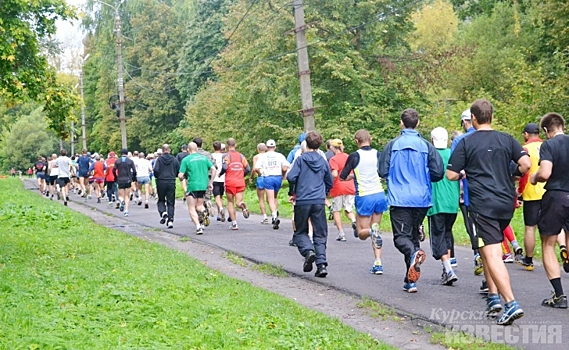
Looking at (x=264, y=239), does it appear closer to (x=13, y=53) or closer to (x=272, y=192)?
(x=272, y=192)

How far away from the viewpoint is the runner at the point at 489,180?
716cm

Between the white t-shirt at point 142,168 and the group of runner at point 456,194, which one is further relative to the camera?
the white t-shirt at point 142,168

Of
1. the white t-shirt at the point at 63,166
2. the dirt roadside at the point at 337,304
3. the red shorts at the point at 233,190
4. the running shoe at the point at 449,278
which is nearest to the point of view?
the dirt roadside at the point at 337,304

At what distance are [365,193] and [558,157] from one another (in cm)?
322

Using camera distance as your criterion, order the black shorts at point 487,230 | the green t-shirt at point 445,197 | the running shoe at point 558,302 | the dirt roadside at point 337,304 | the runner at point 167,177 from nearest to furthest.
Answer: the dirt roadside at point 337,304
the black shorts at point 487,230
the running shoe at point 558,302
the green t-shirt at point 445,197
the runner at point 167,177

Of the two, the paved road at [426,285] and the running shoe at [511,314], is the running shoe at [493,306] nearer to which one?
the paved road at [426,285]

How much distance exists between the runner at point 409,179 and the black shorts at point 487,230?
149 cm

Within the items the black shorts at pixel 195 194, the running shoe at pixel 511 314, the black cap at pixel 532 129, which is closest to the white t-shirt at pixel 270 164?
the black shorts at pixel 195 194

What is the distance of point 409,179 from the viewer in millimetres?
8719

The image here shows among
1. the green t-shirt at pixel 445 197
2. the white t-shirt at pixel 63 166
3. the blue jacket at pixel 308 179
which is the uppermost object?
the white t-shirt at pixel 63 166

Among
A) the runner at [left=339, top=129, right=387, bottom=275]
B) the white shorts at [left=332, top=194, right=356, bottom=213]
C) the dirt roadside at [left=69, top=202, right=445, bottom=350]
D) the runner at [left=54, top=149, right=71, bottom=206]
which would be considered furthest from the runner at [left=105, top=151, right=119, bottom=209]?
the runner at [left=339, top=129, right=387, bottom=275]

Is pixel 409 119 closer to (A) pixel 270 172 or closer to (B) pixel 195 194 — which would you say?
(A) pixel 270 172

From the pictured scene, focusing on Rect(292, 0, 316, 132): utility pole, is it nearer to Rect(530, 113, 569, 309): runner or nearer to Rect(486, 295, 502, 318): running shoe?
Rect(530, 113, 569, 309): runner

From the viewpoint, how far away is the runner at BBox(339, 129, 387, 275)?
405 inches
